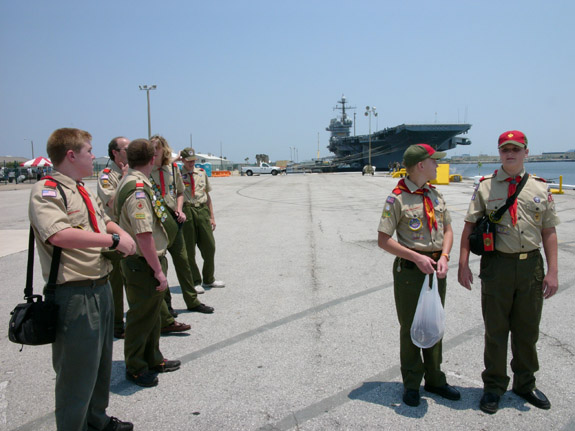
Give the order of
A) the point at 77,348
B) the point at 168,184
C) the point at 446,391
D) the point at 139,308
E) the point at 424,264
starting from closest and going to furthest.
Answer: the point at 77,348 → the point at 424,264 → the point at 446,391 → the point at 139,308 → the point at 168,184

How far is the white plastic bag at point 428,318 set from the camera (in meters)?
2.92

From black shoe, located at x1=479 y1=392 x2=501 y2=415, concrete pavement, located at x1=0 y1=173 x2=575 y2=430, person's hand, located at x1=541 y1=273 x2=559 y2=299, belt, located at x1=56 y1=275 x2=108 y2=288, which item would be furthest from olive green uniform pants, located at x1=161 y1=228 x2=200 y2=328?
person's hand, located at x1=541 y1=273 x2=559 y2=299

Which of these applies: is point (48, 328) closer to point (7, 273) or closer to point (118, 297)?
point (118, 297)

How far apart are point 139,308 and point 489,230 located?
2530mm

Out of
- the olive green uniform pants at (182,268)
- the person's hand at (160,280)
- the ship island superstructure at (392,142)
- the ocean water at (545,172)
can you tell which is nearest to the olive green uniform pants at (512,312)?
the person's hand at (160,280)

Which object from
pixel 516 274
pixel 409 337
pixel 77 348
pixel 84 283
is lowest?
pixel 409 337

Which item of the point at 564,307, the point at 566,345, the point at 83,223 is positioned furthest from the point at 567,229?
the point at 83,223

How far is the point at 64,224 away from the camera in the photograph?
7.39ft

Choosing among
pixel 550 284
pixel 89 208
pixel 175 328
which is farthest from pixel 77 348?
pixel 550 284

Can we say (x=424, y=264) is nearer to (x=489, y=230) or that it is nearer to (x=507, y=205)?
(x=489, y=230)

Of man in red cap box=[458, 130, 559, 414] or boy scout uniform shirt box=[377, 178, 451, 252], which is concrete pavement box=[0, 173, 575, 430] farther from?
boy scout uniform shirt box=[377, 178, 451, 252]

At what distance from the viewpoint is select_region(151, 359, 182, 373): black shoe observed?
11.5 feet

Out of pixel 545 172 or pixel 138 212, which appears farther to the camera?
pixel 545 172

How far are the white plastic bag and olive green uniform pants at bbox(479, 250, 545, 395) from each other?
418 mm
